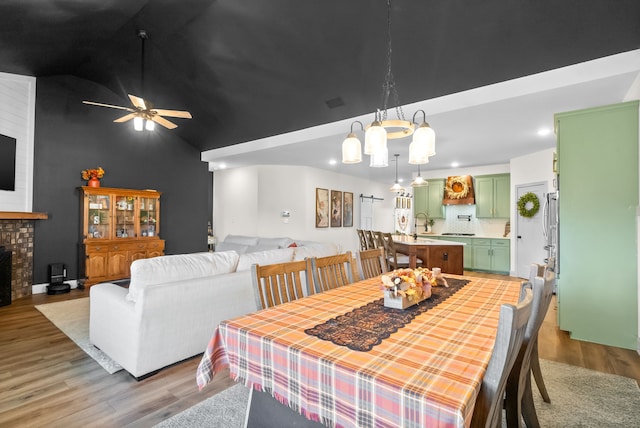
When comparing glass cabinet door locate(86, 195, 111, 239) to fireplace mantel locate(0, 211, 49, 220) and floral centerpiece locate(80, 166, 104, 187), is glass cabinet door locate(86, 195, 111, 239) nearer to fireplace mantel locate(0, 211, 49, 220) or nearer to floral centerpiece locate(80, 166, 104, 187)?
floral centerpiece locate(80, 166, 104, 187)

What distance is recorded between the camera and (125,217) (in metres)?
5.95

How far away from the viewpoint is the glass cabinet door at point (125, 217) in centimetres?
583

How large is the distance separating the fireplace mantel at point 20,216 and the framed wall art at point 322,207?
530 cm

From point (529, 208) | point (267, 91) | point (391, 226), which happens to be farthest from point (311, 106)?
point (391, 226)

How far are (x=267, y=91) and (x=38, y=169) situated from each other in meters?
3.99

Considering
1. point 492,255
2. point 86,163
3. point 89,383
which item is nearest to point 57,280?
point 86,163

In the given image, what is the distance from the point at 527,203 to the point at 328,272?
17.1ft

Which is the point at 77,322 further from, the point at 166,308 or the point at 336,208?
the point at 336,208

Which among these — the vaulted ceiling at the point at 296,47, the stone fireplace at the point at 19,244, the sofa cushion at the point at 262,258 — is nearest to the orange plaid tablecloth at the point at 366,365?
the sofa cushion at the point at 262,258

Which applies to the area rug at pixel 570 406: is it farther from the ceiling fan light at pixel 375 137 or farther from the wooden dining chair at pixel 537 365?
the ceiling fan light at pixel 375 137

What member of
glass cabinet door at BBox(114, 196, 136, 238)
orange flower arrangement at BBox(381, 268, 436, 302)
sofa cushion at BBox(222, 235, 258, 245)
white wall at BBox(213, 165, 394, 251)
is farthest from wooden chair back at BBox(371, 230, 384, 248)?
glass cabinet door at BBox(114, 196, 136, 238)

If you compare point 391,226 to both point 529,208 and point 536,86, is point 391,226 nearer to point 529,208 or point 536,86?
point 529,208

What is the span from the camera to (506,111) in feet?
12.1

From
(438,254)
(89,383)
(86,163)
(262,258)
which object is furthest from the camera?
(86,163)
